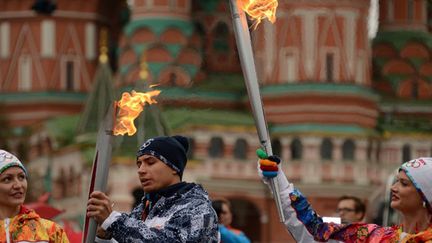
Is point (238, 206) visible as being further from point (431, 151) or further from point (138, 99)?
point (138, 99)

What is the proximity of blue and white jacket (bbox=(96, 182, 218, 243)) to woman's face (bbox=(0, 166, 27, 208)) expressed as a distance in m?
0.41

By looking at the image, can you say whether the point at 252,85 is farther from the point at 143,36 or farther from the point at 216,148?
the point at 143,36

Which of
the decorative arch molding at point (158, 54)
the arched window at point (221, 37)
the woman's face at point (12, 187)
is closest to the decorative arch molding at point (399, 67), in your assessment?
the arched window at point (221, 37)

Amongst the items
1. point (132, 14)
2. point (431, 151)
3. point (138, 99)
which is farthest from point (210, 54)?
point (138, 99)

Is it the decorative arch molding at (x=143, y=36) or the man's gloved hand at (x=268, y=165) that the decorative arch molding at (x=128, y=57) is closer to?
the decorative arch molding at (x=143, y=36)

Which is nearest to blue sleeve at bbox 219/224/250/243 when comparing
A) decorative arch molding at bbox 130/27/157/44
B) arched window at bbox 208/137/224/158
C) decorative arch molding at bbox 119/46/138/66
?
arched window at bbox 208/137/224/158

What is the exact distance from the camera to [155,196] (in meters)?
9.52

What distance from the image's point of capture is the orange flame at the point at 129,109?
31.2 feet

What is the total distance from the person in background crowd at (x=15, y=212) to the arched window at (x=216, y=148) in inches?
1935

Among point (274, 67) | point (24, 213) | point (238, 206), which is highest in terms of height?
point (24, 213)

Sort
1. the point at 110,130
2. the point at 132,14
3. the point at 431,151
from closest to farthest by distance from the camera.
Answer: the point at 110,130
the point at 431,151
the point at 132,14

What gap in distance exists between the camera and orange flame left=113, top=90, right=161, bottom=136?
9.52 m

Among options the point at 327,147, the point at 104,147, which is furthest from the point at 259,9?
the point at 327,147

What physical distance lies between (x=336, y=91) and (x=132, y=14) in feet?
22.1
